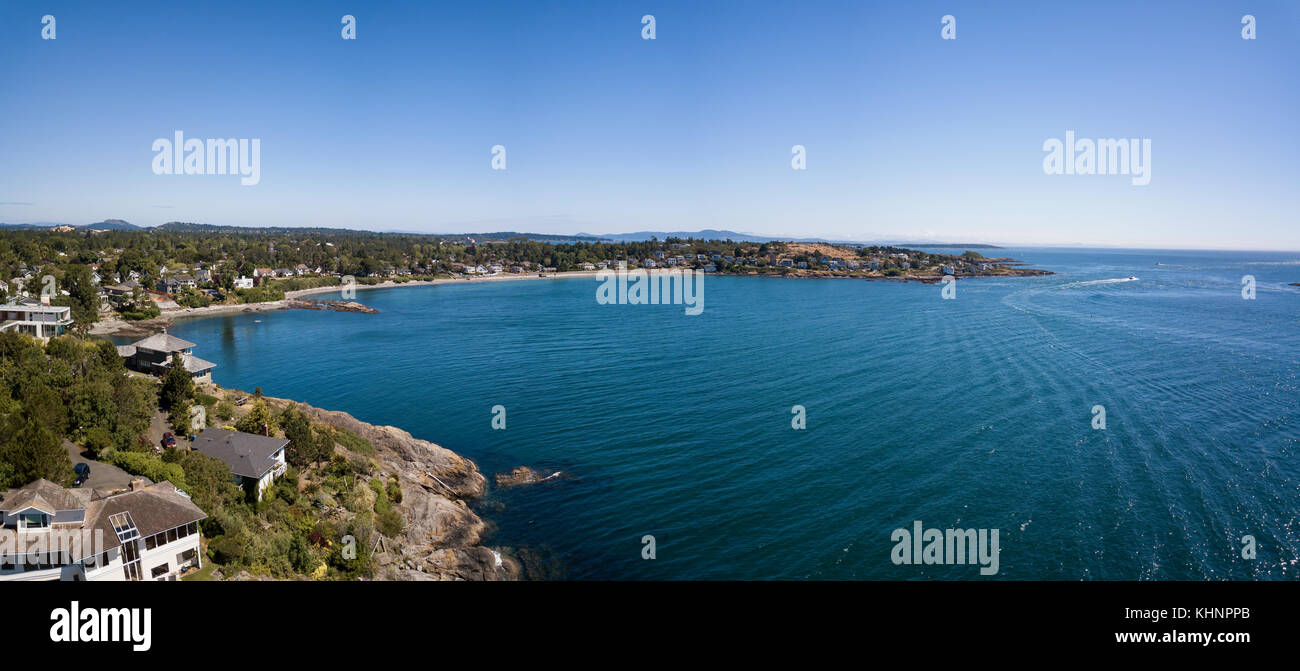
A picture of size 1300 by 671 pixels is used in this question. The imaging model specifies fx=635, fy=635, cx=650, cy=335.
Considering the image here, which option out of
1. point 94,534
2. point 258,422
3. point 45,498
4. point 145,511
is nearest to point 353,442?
point 258,422

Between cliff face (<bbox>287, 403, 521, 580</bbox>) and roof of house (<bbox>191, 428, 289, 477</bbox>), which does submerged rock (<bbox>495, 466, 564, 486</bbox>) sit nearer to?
cliff face (<bbox>287, 403, 521, 580</bbox>)

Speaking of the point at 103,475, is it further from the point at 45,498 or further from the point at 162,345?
the point at 162,345

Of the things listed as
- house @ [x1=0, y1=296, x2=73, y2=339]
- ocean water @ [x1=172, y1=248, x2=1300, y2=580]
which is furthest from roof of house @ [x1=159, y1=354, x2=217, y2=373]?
house @ [x1=0, y1=296, x2=73, y2=339]

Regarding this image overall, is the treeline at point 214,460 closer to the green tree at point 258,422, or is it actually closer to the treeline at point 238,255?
the green tree at point 258,422

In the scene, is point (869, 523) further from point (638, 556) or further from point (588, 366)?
point (588, 366)

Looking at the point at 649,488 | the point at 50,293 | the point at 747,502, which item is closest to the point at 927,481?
the point at 747,502

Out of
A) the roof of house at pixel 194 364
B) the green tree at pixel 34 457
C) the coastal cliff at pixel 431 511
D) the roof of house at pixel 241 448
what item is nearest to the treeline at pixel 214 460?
the green tree at pixel 34 457
